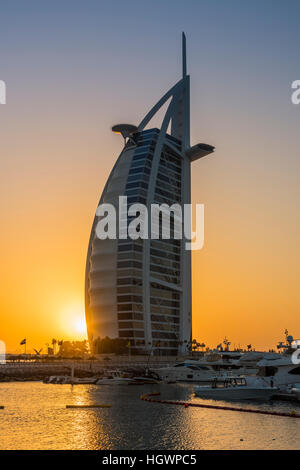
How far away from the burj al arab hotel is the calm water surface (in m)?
104

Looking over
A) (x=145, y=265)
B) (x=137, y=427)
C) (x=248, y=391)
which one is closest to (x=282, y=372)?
(x=248, y=391)

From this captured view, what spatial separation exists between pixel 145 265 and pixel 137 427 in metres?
125

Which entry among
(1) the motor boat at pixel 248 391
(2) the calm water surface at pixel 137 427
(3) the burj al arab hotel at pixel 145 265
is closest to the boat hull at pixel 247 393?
(1) the motor boat at pixel 248 391

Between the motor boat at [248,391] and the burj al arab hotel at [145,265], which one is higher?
the burj al arab hotel at [145,265]

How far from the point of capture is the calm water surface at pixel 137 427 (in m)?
40.2

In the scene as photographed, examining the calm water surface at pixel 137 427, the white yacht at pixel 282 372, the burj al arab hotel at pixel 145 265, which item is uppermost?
the burj al arab hotel at pixel 145 265

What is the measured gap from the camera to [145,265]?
171000 millimetres

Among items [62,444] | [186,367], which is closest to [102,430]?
[62,444]

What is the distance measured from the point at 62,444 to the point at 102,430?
5.80 meters

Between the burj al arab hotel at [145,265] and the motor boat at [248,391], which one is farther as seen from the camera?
the burj al arab hotel at [145,265]

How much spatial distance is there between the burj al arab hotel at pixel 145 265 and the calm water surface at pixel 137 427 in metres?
104

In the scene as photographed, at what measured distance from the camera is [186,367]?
102m

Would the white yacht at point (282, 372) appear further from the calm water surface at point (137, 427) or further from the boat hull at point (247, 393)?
the calm water surface at point (137, 427)

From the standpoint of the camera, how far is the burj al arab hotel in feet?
564
